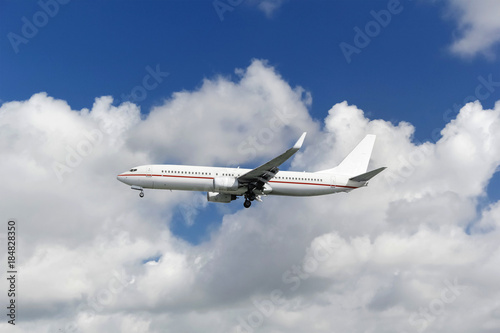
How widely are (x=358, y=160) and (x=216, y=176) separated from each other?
2186cm

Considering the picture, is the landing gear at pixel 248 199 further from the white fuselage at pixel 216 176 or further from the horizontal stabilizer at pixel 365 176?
the horizontal stabilizer at pixel 365 176

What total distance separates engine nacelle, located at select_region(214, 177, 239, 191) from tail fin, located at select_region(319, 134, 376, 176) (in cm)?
1384

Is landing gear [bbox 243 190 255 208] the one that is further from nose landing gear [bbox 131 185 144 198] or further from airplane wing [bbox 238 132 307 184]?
nose landing gear [bbox 131 185 144 198]

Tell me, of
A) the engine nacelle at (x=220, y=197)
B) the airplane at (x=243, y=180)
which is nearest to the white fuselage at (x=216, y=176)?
the airplane at (x=243, y=180)

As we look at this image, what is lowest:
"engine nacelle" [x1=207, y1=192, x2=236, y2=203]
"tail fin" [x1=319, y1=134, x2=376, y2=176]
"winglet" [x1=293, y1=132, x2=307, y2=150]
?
"winglet" [x1=293, y1=132, x2=307, y2=150]

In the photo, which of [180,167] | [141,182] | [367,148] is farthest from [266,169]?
[367,148]

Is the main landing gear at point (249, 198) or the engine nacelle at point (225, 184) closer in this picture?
the engine nacelle at point (225, 184)

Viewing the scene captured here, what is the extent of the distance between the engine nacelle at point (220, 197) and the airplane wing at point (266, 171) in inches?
259

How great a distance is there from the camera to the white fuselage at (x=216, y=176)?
67000 mm

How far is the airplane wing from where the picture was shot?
6191cm

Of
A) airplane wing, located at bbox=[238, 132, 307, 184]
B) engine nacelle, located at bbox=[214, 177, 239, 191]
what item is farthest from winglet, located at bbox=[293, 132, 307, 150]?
engine nacelle, located at bbox=[214, 177, 239, 191]

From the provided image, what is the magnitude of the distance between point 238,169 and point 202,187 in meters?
5.33

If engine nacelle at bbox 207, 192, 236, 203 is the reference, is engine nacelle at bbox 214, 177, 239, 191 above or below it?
below

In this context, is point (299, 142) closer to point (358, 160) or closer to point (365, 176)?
point (365, 176)
